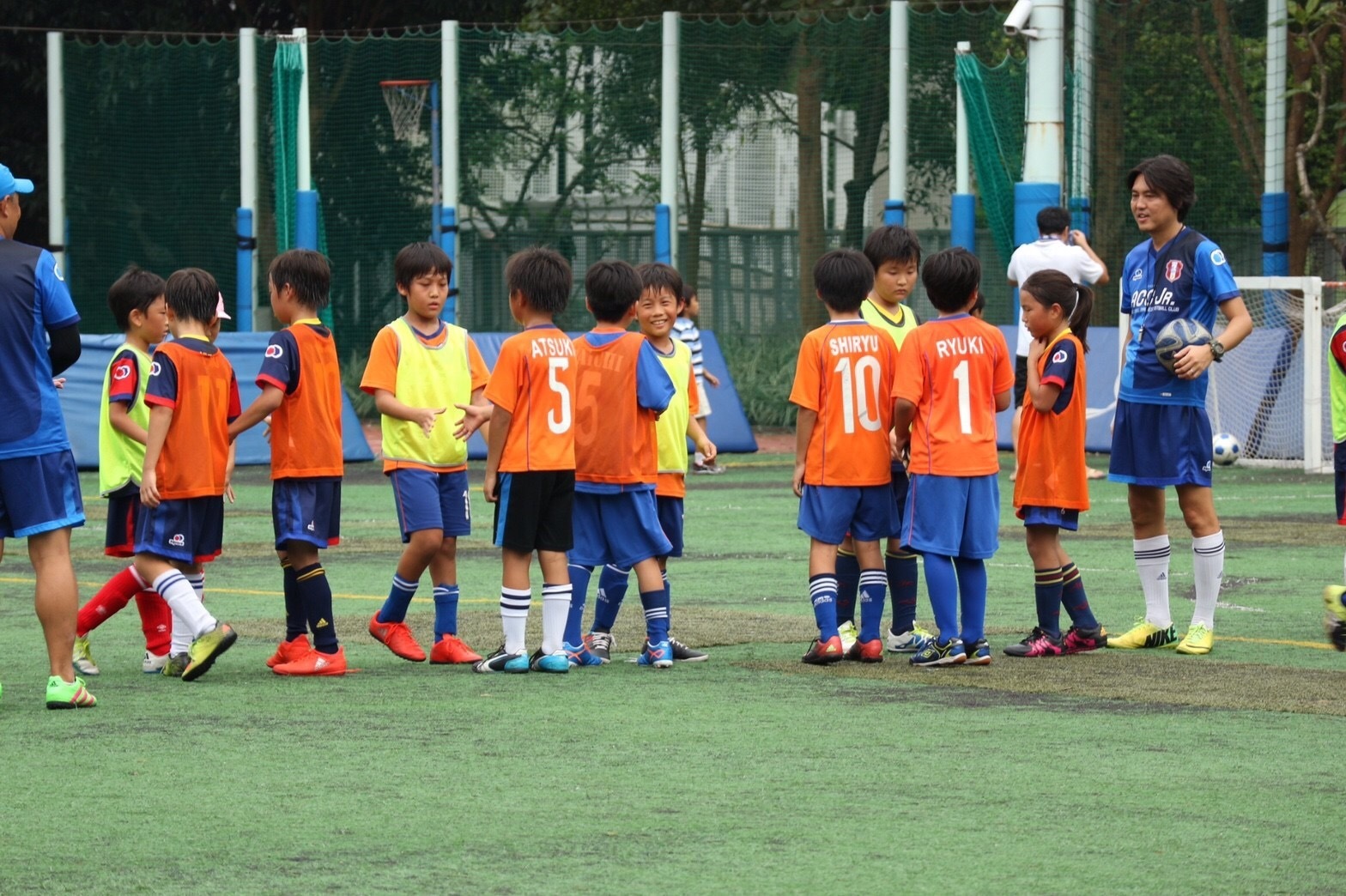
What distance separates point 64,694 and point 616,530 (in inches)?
86.3

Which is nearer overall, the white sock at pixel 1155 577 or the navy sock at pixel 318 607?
the navy sock at pixel 318 607

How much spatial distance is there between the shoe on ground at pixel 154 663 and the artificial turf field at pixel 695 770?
23 cm

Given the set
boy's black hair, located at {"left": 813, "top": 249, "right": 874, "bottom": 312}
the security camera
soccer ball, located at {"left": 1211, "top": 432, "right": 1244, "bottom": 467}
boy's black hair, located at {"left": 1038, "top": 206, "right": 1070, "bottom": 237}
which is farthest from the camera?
soccer ball, located at {"left": 1211, "top": 432, "right": 1244, "bottom": 467}

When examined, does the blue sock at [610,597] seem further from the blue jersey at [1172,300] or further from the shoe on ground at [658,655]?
the blue jersey at [1172,300]

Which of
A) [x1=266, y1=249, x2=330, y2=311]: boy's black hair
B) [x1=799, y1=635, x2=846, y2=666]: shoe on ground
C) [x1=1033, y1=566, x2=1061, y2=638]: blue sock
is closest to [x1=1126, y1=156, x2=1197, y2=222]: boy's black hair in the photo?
[x1=1033, y1=566, x2=1061, y2=638]: blue sock

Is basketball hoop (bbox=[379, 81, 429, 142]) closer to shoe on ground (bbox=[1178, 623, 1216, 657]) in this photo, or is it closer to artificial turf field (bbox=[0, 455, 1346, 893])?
artificial turf field (bbox=[0, 455, 1346, 893])

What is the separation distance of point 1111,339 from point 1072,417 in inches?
457

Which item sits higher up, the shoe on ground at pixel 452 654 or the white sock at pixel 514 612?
the white sock at pixel 514 612

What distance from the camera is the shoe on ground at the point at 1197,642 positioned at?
26.8 feet

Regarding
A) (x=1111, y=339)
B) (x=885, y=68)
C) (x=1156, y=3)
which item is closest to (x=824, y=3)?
(x=885, y=68)

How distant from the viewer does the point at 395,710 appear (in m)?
6.84

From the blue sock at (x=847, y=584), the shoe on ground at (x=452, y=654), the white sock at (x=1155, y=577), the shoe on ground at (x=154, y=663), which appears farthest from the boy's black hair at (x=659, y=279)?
the shoe on ground at (x=154, y=663)

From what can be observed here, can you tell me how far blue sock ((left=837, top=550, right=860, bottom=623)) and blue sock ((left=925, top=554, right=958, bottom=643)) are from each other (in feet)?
1.87

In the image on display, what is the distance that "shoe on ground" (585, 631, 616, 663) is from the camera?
8234mm
